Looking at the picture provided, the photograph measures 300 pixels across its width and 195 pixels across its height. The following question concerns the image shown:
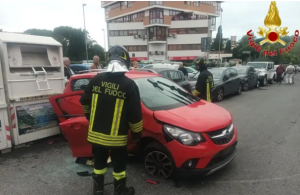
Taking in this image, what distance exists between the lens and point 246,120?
22.8ft

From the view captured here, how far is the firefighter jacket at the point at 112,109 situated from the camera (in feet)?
8.64

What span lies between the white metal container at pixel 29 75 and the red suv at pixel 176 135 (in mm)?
1596

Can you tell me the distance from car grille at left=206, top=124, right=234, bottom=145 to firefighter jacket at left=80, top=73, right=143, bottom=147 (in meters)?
1.09

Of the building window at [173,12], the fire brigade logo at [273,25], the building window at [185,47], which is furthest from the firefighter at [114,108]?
the building window at [173,12]

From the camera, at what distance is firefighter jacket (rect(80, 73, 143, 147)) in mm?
2635

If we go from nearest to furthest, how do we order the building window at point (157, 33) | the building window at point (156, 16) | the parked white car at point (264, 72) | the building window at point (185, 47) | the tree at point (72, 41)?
the parked white car at point (264, 72) → the building window at point (185, 47) → the building window at point (156, 16) → the building window at point (157, 33) → the tree at point (72, 41)

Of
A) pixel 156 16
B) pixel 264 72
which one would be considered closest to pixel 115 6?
pixel 156 16

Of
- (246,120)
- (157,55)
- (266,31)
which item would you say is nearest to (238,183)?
(246,120)

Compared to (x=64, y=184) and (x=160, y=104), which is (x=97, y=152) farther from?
(x=160, y=104)

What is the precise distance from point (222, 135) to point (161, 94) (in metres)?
1.21

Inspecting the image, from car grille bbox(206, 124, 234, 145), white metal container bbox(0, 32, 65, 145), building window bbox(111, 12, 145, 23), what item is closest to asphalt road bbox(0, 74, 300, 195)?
white metal container bbox(0, 32, 65, 145)

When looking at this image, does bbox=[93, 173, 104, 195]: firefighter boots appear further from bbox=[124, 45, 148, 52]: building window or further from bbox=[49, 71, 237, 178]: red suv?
bbox=[124, 45, 148, 52]: building window

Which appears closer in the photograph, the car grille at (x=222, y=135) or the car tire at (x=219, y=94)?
the car grille at (x=222, y=135)

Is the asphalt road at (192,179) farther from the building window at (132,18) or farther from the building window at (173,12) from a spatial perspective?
the building window at (132,18)
